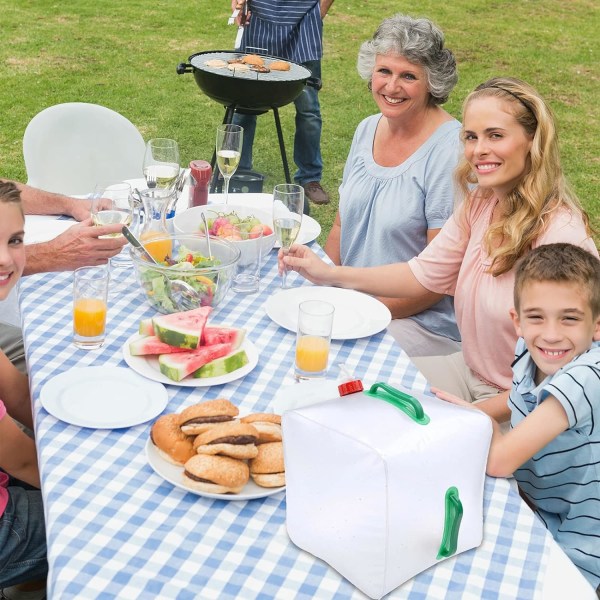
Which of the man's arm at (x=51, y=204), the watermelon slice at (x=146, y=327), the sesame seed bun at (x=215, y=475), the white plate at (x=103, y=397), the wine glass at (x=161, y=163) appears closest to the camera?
the sesame seed bun at (x=215, y=475)

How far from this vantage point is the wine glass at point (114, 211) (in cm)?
296

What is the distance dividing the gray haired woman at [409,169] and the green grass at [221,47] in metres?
2.42

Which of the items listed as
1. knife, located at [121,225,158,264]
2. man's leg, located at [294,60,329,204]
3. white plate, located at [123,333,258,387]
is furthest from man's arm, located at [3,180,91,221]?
man's leg, located at [294,60,329,204]

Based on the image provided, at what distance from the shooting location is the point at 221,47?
10.0 meters

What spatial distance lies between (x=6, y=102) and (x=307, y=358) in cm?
674

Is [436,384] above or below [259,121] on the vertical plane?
above

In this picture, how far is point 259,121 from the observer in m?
8.34

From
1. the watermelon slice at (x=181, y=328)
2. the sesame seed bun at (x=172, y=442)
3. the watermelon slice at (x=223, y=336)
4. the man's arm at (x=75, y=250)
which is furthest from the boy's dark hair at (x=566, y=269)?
the man's arm at (x=75, y=250)

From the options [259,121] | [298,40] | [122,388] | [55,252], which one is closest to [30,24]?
[259,121]

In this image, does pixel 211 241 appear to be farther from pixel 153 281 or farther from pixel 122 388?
pixel 122 388

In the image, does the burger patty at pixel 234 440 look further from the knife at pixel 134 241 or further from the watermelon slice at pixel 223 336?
the knife at pixel 134 241

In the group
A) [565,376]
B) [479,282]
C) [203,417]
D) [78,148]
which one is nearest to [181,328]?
[203,417]

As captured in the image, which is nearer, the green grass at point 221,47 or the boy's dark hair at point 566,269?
the boy's dark hair at point 566,269

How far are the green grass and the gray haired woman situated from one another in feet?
7.94
